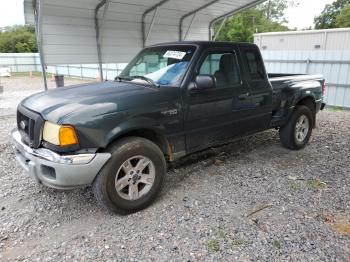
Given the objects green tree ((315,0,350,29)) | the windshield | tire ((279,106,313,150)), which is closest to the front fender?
the windshield

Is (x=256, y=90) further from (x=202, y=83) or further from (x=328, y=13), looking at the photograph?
(x=328, y=13)

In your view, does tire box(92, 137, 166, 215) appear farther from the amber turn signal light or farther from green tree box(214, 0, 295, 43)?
green tree box(214, 0, 295, 43)

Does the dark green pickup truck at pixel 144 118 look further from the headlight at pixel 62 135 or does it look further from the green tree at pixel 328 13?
the green tree at pixel 328 13

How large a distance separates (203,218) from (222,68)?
2325 millimetres

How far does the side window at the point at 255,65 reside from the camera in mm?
5082

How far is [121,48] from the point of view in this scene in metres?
9.51

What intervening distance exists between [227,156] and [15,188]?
3.56m

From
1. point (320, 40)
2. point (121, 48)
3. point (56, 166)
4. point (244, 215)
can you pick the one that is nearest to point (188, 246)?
point (244, 215)

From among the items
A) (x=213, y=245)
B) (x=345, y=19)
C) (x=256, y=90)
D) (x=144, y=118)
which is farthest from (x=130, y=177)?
(x=345, y=19)

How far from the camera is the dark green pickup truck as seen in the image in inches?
130

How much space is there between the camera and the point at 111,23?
8.97 metres

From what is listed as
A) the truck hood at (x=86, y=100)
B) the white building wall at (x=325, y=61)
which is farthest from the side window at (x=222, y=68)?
the white building wall at (x=325, y=61)

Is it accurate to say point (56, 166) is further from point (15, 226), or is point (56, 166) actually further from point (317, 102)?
point (317, 102)

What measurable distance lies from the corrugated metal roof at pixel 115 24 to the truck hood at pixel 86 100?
149 inches
